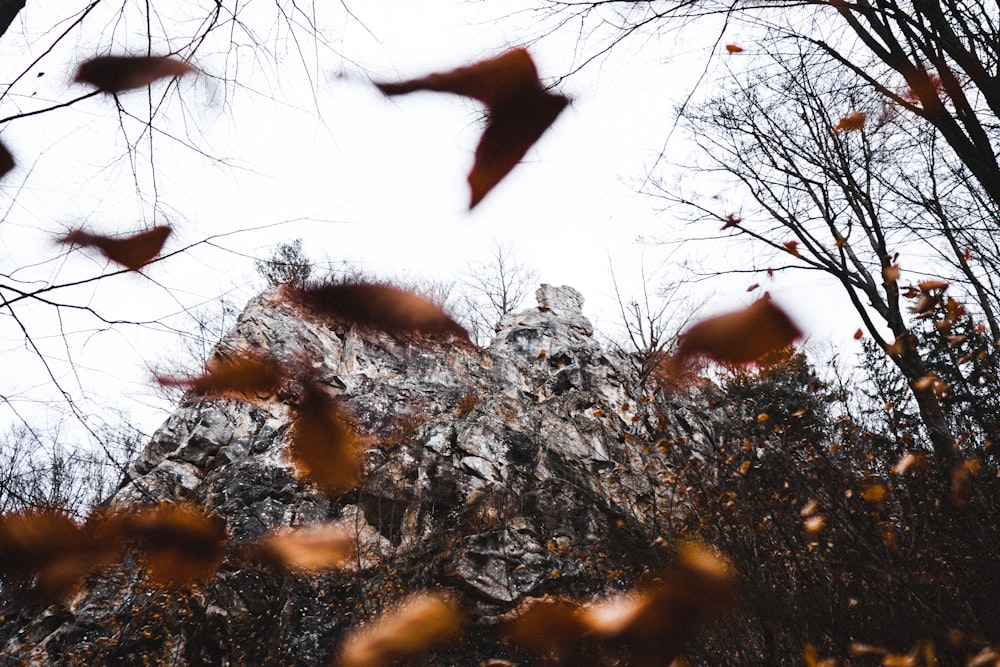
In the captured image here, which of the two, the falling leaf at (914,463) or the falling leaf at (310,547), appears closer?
the falling leaf at (914,463)

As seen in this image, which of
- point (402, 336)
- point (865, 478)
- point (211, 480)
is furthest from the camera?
point (402, 336)

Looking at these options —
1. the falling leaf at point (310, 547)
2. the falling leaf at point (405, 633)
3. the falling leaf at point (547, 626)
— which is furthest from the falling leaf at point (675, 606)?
the falling leaf at point (310, 547)

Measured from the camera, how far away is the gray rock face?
18.0 feet

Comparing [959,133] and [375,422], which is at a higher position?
[375,422]

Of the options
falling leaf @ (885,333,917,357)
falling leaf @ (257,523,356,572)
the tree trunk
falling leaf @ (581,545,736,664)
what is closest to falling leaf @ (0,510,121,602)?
falling leaf @ (257,523,356,572)

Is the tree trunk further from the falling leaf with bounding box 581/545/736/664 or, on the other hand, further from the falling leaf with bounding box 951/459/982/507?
the falling leaf with bounding box 581/545/736/664

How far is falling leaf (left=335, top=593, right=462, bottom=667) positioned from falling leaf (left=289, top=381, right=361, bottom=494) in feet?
7.85

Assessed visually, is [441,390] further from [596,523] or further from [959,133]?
[959,133]

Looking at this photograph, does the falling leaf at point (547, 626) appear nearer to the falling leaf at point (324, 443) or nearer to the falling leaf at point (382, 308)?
the falling leaf at point (324, 443)

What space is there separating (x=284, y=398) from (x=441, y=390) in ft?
10.5

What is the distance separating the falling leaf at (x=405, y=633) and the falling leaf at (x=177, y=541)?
280 centimetres

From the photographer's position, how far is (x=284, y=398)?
29.8ft

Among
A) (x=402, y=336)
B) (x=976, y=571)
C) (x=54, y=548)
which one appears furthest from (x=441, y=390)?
(x=976, y=571)

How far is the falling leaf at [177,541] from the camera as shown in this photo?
636 centimetres
